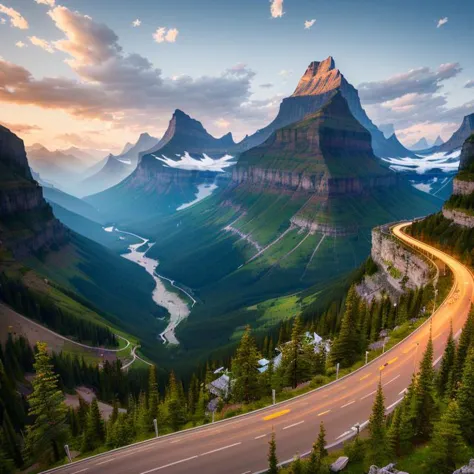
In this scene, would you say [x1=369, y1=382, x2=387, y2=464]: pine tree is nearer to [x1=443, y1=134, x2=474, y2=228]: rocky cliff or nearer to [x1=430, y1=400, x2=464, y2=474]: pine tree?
[x1=430, y1=400, x2=464, y2=474]: pine tree

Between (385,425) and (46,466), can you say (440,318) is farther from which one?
(46,466)

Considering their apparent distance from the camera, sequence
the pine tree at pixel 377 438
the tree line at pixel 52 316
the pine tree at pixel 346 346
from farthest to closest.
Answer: the tree line at pixel 52 316 → the pine tree at pixel 346 346 → the pine tree at pixel 377 438

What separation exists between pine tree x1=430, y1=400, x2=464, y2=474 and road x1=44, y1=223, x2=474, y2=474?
9.73 meters

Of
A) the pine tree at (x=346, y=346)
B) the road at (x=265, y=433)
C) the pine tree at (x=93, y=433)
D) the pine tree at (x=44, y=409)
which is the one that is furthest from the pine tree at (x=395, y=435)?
the pine tree at (x=93, y=433)

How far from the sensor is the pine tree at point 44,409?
4228cm

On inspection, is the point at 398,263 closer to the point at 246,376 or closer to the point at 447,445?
the point at 246,376

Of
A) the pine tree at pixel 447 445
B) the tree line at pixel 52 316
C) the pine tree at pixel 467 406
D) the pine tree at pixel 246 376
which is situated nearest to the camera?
the pine tree at pixel 447 445

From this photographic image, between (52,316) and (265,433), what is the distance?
113380mm

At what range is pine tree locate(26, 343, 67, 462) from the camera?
42.3 m

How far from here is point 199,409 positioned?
56188mm

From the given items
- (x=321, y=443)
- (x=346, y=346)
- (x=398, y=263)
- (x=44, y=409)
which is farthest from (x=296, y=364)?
(x=398, y=263)

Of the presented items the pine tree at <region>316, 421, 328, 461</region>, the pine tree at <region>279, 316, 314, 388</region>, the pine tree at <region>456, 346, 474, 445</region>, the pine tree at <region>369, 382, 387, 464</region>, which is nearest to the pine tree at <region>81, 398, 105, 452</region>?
the pine tree at <region>279, 316, 314, 388</region>

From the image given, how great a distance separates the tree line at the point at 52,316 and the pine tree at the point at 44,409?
83612 mm

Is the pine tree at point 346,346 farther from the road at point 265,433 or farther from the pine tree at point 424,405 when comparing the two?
the pine tree at point 424,405
